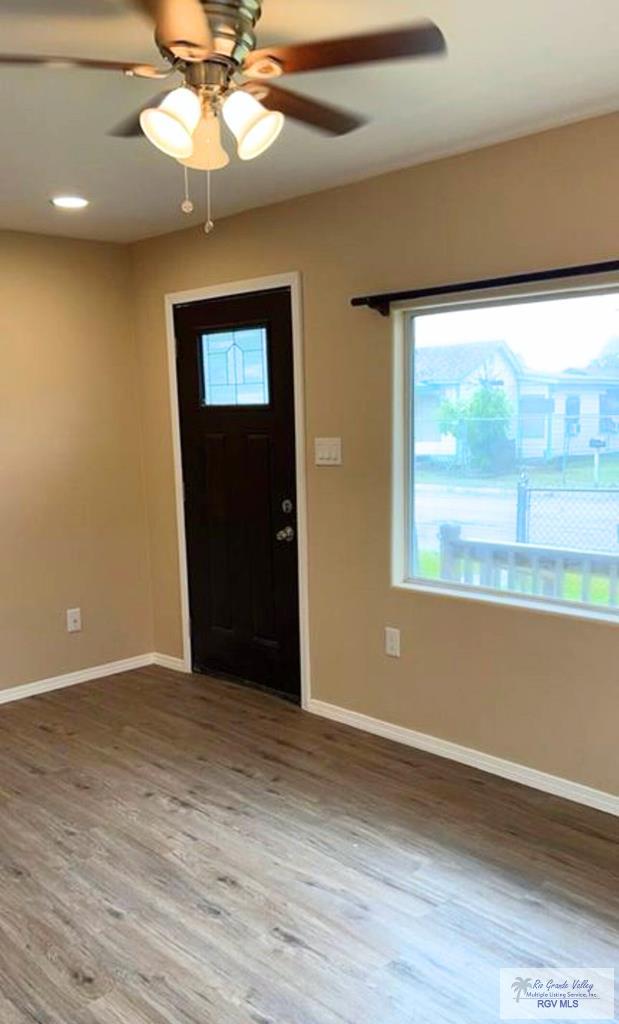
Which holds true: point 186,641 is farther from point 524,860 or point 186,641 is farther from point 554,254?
point 554,254

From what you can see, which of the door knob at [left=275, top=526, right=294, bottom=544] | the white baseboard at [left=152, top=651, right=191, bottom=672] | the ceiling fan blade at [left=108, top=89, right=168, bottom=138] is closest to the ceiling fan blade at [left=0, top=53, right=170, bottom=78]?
the ceiling fan blade at [left=108, top=89, right=168, bottom=138]

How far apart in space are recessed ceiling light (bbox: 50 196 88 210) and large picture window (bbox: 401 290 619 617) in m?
1.52

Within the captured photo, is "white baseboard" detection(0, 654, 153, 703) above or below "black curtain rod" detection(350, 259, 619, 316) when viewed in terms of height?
below

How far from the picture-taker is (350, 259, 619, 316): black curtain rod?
2496 millimetres

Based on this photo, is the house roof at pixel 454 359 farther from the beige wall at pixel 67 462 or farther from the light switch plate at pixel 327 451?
the beige wall at pixel 67 462

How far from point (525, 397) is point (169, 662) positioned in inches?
106

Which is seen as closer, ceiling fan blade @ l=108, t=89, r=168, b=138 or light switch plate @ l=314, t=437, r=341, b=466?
ceiling fan blade @ l=108, t=89, r=168, b=138

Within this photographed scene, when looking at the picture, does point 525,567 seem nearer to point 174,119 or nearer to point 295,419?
point 295,419

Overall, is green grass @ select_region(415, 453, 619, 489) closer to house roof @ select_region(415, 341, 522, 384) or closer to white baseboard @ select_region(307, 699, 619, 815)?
house roof @ select_region(415, 341, 522, 384)

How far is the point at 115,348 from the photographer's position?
423cm

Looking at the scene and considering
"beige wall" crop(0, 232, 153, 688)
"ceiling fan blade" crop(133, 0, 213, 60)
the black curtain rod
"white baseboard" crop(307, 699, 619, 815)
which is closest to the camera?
"ceiling fan blade" crop(133, 0, 213, 60)

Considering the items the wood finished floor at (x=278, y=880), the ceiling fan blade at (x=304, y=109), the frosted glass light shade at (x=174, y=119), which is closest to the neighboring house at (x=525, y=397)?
the ceiling fan blade at (x=304, y=109)

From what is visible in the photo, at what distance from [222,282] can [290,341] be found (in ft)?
1.87

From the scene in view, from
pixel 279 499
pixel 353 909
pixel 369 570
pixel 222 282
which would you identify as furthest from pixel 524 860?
pixel 222 282
